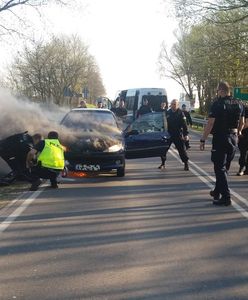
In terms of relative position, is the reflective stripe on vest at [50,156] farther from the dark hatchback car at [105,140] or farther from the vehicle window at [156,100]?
the vehicle window at [156,100]

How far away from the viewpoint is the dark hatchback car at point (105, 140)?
12234mm

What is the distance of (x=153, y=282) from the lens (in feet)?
16.4

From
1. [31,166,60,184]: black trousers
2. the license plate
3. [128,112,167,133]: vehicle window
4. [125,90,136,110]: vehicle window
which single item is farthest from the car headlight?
[125,90,136,110]: vehicle window

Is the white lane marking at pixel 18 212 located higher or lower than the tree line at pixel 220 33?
lower

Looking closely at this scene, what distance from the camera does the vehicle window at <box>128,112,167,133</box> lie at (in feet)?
47.4

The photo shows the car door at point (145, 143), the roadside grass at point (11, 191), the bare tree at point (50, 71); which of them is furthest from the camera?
the bare tree at point (50, 71)

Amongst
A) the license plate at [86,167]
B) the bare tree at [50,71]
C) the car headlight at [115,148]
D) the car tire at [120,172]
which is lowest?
the car tire at [120,172]

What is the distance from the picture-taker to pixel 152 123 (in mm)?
14539

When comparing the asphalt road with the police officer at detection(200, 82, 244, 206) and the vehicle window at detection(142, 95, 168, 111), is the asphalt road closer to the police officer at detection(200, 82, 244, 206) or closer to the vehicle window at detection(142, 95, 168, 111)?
the police officer at detection(200, 82, 244, 206)

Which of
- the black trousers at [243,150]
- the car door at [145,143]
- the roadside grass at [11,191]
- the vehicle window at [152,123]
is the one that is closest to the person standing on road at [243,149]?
the black trousers at [243,150]

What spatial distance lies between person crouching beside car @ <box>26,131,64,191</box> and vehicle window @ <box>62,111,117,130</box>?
2192 mm

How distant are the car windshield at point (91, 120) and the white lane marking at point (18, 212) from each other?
315cm

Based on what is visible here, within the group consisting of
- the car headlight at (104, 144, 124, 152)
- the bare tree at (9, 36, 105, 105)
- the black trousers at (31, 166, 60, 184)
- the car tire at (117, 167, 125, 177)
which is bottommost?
the car tire at (117, 167, 125, 177)

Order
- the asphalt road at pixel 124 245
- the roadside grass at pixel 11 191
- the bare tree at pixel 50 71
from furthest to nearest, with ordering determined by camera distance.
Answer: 1. the bare tree at pixel 50 71
2. the roadside grass at pixel 11 191
3. the asphalt road at pixel 124 245
